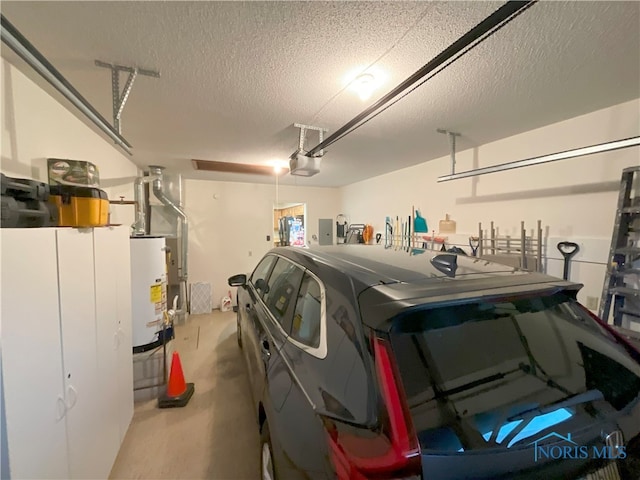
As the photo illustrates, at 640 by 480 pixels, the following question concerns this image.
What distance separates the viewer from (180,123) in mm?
2367

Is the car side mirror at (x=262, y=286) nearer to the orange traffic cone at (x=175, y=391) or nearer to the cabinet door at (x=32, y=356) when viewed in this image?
the orange traffic cone at (x=175, y=391)

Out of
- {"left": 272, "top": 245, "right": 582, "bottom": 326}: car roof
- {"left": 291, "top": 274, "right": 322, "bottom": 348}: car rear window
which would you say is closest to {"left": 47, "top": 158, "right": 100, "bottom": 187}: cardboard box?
{"left": 291, "top": 274, "right": 322, "bottom": 348}: car rear window

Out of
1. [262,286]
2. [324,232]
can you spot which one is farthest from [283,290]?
[324,232]

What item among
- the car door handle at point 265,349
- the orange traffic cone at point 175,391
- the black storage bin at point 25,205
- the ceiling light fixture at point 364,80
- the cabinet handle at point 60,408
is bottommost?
the orange traffic cone at point 175,391

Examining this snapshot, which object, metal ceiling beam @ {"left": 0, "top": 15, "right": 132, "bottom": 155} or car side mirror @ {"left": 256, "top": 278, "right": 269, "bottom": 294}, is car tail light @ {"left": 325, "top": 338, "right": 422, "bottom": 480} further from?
metal ceiling beam @ {"left": 0, "top": 15, "right": 132, "bottom": 155}

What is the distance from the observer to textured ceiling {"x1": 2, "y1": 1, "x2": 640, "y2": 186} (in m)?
1.17

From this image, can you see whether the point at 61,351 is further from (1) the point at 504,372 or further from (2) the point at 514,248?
(2) the point at 514,248

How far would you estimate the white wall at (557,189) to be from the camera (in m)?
2.12

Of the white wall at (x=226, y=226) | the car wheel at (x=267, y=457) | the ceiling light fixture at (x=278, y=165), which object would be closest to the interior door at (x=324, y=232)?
the white wall at (x=226, y=226)

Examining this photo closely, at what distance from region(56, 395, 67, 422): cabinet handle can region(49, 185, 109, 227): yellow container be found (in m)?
0.83

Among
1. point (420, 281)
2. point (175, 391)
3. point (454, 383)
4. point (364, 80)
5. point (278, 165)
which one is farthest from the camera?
point (278, 165)

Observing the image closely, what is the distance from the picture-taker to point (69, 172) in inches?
72.6

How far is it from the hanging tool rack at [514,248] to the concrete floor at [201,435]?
2.69 m

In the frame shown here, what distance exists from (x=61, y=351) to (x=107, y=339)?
0.50m
